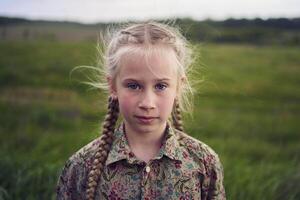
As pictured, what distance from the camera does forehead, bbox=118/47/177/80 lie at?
78.3 inches

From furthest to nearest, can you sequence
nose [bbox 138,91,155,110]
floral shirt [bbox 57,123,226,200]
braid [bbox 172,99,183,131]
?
braid [bbox 172,99,183,131] → floral shirt [bbox 57,123,226,200] → nose [bbox 138,91,155,110]

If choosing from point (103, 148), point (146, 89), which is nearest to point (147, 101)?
point (146, 89)

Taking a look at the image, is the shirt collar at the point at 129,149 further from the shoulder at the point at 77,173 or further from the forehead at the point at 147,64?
the forehead at the point at 147,64

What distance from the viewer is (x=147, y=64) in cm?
198

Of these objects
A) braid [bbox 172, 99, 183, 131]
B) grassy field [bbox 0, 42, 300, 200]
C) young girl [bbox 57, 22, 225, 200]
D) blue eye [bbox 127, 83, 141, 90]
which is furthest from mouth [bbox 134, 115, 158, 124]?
grassy field [bbox 0, 42, 300, 200]

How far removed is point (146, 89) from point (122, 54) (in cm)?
20

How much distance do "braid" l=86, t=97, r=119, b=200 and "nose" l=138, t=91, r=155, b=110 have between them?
0.34 metres

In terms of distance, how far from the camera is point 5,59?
1609cm

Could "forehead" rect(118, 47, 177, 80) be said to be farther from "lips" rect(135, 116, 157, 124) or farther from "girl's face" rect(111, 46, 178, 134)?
"lips" rect(135, 116, 157, 124)

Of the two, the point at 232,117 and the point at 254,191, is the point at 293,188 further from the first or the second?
the point at 232,117

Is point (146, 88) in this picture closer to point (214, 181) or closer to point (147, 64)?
point (147, 64)

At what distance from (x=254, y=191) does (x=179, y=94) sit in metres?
1.59

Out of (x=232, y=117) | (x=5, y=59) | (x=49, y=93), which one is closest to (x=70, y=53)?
(x=5, y=59)

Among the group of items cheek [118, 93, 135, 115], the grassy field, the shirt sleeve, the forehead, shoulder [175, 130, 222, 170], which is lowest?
the grassy field
